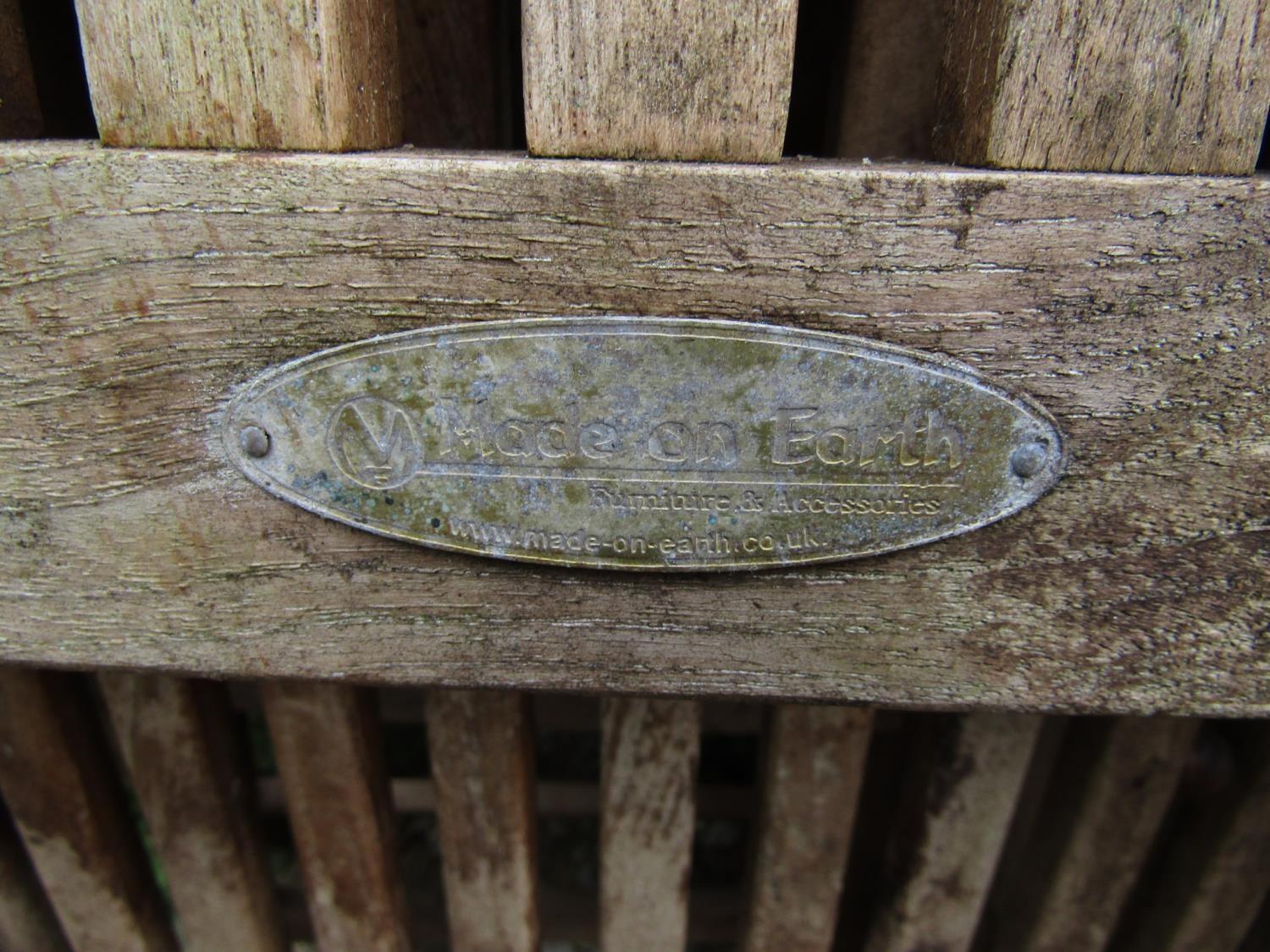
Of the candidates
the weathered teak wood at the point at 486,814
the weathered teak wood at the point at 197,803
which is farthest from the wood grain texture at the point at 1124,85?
the weathered teak wood at the point at 197,803

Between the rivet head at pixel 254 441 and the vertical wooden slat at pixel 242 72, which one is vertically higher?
the vertical wooden slat at pixel 242 72

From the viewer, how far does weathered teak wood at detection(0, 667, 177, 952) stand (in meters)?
0.98

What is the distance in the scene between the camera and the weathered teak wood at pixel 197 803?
970 millimetres

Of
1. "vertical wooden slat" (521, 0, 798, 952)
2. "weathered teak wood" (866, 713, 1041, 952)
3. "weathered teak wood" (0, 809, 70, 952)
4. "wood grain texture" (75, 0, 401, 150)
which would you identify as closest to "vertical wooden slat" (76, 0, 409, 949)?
"wood grain texture" (75, 0, 401, 150)

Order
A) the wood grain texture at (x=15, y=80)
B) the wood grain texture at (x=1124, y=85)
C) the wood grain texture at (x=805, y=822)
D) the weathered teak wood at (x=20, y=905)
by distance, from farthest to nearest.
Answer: the weathered teak wood at (x=20, y=905) < the wood grain texture at (x=805, y=822) < the wood grain texture at (x=15, y=80) < the wood grain texture at (x=1124, y=85)

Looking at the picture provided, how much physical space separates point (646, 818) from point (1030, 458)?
648mm

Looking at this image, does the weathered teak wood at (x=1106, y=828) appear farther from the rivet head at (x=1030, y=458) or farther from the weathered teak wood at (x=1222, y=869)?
the rivet head at (x=1030, y=458)

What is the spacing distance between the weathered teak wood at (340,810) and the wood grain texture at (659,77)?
64cm

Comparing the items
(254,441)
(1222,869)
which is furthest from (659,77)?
(1222,869)

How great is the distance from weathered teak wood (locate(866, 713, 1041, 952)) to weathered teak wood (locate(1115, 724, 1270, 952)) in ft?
0.85

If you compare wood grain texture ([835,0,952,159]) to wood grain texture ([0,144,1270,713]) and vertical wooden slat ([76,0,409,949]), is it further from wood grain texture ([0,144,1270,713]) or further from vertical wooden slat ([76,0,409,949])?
vertical wooden slat ([76,0,409,949])

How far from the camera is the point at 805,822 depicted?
0.96 m

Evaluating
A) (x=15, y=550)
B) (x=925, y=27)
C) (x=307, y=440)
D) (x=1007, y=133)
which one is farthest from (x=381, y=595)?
(x=925, y=27)

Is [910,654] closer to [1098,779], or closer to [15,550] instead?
[1098,779]
